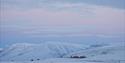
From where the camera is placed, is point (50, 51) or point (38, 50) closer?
point (50, 51)

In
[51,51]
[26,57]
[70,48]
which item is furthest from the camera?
[70,48]

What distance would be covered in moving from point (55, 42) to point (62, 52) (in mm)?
2547

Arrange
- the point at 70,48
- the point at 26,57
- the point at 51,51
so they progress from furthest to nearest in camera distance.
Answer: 1. the point at 70,48
2. the point at 51,51
3. the point at 26,57

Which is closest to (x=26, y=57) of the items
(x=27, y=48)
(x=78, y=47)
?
(x=27, y=48)

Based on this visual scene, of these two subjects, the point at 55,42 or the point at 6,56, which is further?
the point at 55,42

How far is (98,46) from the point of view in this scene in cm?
3447

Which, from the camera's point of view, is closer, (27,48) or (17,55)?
(17,55)

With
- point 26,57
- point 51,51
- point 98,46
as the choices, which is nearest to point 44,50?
point 51,51

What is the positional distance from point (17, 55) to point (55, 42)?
189 inches

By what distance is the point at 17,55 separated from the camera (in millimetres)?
33719

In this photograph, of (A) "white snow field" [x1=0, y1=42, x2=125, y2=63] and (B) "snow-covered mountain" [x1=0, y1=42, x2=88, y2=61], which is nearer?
(A) "white snow field" [x1=0, y1=42, x2=125, y2=63]

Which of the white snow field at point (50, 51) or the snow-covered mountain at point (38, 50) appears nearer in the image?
the white snow field at point (50, 51)

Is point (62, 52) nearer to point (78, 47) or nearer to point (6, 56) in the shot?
point (78, 47)

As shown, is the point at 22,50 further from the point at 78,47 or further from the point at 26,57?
the point at 78,47
